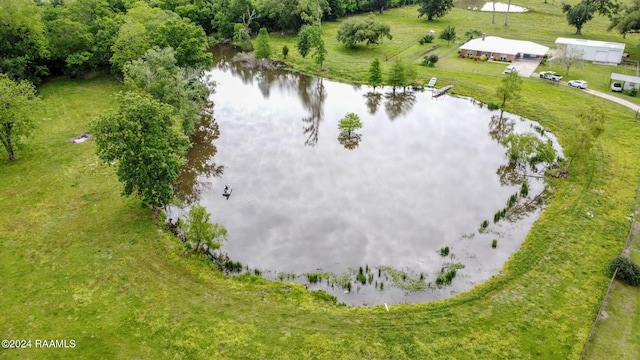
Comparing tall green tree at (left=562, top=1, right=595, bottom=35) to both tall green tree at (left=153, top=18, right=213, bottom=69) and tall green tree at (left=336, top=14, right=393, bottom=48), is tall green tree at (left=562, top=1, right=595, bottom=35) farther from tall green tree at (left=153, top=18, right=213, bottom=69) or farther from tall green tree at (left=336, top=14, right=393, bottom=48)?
tall green tree at (left=153, top=18, right=213, bottom=69)

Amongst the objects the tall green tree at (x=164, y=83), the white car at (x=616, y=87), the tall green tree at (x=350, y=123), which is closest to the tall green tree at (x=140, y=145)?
the tall green tree at (x=164, y=83)

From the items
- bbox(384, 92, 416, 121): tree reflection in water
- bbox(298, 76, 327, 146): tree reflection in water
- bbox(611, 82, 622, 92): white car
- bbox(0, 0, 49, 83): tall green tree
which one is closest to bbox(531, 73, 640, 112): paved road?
bbox(611, 82, 622, 92): white car

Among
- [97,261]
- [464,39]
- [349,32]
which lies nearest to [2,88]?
[97,261]

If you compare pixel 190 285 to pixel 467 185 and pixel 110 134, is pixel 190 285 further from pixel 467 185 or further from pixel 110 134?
pixel 467 185

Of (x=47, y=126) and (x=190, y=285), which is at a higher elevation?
(x=47, y=126)

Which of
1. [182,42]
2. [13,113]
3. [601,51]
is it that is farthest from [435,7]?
[13,113]

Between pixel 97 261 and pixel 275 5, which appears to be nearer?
pixel 97 261
